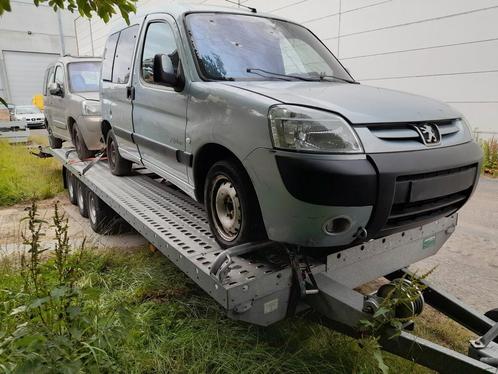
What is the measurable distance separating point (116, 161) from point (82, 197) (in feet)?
3.91

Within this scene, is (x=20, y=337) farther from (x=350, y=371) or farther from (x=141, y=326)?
(x=350, y=371)

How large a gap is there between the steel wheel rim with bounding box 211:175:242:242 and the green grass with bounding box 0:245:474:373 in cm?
64

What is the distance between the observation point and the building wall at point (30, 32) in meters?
30.4

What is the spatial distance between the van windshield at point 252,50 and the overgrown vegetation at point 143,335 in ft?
5.03

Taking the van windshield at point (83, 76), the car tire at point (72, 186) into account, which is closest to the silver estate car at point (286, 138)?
the car tire at point (72, 186)

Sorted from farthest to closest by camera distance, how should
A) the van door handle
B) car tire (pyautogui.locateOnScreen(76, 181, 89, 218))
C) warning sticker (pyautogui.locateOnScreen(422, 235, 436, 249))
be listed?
car tire (pyautogui.locateOnScreen(76, 181, 89, 218)) → the van door handle → warning sticker (pyautogui.locateOnScreen(422, 235, 436, 249))

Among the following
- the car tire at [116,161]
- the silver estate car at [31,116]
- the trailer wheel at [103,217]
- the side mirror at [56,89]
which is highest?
the side mirror at [56,89]

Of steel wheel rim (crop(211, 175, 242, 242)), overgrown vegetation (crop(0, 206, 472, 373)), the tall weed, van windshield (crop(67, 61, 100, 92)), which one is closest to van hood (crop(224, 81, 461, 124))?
steel wheel rim (crop(211, 175, 242, 242))

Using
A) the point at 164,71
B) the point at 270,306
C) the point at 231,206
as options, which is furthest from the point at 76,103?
the point at 270,306

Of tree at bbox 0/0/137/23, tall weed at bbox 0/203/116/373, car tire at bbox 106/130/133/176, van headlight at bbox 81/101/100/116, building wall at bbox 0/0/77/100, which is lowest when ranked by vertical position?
tall weed at bbox 0/203/116/373

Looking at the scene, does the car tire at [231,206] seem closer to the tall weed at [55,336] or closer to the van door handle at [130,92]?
the tall weed at [55,336]

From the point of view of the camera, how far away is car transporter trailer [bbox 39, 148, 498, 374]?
79.3 inches

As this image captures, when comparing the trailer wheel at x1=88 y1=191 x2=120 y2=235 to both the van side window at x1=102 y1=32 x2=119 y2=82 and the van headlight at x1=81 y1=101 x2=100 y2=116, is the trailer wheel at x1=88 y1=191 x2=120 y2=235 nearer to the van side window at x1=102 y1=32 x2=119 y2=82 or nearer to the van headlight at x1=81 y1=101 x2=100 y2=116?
the van side window at x1=102 y1=32 x2=119 y2=82

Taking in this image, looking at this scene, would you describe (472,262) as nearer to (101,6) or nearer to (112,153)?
(101,6)
